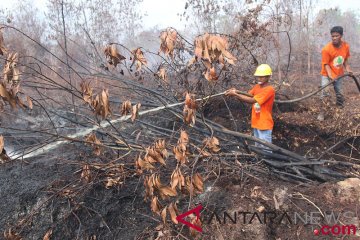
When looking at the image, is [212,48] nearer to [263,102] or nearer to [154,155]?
[154,155]

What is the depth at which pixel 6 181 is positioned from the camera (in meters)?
4.50

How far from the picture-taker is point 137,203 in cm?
355

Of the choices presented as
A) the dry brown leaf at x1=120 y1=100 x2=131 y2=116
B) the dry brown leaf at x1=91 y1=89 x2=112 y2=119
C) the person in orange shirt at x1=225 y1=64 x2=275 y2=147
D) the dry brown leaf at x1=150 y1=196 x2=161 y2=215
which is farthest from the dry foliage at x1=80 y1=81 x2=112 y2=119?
the person in orange shirt at x1=225 y1=64 x2=275 y2=147

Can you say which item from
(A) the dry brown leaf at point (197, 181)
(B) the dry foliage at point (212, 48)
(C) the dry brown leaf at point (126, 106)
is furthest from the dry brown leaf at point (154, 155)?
(B) the dry foliage at point (212, 48)

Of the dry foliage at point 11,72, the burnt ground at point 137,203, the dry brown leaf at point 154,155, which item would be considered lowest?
the burnt ground at point 137,203

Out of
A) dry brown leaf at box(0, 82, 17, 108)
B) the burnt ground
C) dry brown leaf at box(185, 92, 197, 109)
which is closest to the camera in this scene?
dry brown leaf at box(0, 82, 17, 108)

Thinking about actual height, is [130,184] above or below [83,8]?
below

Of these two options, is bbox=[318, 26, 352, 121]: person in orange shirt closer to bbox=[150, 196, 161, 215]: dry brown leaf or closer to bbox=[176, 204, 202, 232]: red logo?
bbox=[176, 204, 202, 232]: red logo

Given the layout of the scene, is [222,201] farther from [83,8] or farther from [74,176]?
[83,8]

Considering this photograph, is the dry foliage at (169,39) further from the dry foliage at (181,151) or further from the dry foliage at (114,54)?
the dry foliage at (181,151)

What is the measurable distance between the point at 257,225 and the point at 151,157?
1.14 metres

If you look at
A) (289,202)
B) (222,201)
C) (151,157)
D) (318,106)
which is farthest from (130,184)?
(318,106)

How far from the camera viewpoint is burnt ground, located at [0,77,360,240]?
2844mm

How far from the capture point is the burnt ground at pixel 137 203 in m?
2.84
